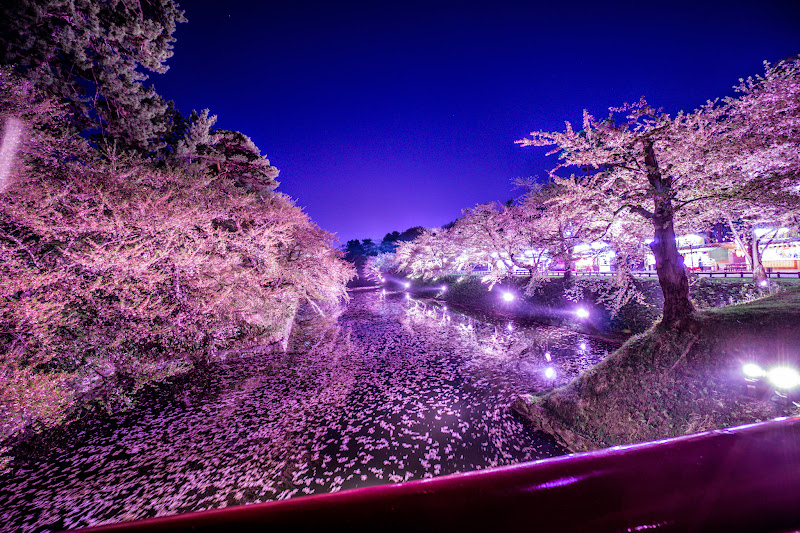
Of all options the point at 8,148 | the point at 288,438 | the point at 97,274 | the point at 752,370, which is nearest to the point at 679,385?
the point at 752,370

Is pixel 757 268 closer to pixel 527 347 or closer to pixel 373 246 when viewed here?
pixel 527 347

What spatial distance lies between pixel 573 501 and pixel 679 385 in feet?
26.0

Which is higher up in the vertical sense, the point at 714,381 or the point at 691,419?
the point at 714,381

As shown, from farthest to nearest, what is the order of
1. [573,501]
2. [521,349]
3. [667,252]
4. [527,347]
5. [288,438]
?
[527,347]
[521,349]
[667,252]
[288,438]
[573,501]

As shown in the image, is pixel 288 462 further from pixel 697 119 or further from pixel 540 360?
pixel 697 119

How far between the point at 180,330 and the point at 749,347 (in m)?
16.3

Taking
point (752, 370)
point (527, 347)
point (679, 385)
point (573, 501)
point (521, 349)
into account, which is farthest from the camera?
point (527, 347)

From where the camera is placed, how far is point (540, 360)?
11.7 m

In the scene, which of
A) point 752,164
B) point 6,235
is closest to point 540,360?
point 752,164

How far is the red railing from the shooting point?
68 cm

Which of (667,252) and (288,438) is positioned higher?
(667,252)

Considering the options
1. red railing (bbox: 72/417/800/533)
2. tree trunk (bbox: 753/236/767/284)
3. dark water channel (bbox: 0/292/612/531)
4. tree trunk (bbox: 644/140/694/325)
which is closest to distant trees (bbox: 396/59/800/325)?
tree trunk (bbox: 644/140/694/325)

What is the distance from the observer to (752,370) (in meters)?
5.57

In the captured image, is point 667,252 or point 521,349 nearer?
point 667,252
